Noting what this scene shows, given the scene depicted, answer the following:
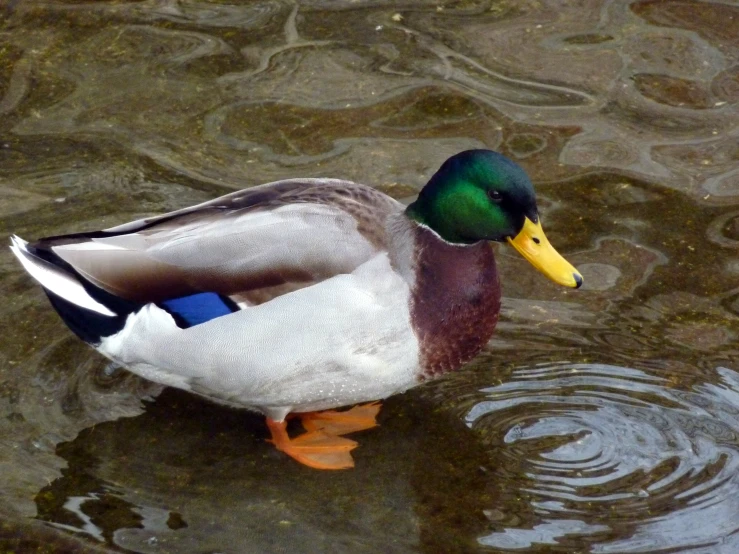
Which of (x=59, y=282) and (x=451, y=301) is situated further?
(x=59, y=282)

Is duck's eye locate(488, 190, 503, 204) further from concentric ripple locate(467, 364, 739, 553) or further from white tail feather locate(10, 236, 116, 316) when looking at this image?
white tail feather locate(10, 236, 116, 316)

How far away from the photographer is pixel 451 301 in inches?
171

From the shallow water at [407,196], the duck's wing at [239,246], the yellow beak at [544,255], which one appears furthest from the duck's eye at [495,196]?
the shallow water at [407,196]

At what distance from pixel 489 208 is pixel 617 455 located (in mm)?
1058

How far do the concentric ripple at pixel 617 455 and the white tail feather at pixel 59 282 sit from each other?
1557 millimetres

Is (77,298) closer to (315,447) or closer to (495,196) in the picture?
(315,447)

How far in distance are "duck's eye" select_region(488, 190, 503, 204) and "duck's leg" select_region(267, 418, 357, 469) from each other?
1119mm

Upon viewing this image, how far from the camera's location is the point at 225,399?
4488mm

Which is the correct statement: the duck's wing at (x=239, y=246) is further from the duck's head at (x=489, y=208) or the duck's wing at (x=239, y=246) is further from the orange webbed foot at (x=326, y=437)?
the orange webbed foot at (x=326, y=437)

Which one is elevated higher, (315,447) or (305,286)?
(305,286)

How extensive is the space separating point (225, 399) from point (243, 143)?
7.01 feet

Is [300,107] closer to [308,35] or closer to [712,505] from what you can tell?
[308,35]

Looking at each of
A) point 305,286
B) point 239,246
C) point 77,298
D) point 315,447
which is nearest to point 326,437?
point 315,447

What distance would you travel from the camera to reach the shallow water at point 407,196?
4.13 metres
